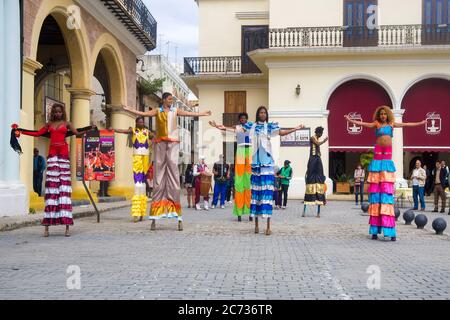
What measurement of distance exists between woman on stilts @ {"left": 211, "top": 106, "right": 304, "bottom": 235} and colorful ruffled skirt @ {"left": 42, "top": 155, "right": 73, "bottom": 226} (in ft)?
8.78

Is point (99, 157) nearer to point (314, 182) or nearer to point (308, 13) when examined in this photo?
point (314, 182)

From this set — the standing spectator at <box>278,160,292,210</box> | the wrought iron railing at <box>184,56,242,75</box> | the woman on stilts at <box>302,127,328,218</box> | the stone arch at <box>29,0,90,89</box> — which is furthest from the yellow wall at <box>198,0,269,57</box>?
the woman on stilts at <box>302,127,328,218</box>

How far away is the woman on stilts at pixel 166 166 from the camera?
10117 millimetres

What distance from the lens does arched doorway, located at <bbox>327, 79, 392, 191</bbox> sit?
2614 centimetres

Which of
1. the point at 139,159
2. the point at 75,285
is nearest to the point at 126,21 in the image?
the point at 139,159

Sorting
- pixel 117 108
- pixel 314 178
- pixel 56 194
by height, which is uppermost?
pixel 117 108

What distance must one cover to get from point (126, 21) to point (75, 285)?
16.3 meters

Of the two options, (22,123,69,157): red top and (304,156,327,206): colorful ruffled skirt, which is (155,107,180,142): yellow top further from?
(304,156,327,206): colorful ruffled skirt

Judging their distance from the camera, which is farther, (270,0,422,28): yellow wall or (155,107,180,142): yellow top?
(270,0,422,28): yellow wall

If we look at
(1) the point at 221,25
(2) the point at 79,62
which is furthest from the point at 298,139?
(2) the point at 79,62

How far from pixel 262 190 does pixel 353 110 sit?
17.4 meters

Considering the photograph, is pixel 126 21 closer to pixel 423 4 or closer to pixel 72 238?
pixel 72 238

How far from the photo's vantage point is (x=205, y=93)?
3206 cm

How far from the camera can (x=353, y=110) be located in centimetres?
2619
